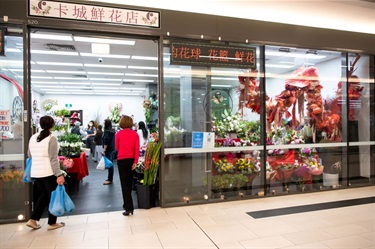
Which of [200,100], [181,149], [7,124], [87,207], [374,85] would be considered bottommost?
[87,207]

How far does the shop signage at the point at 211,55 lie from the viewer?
421cm

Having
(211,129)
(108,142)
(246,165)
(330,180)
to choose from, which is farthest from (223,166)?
(108,142)

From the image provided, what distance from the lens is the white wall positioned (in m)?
16.2

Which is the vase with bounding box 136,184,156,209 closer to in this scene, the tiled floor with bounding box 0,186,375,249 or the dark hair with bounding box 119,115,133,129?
the tiled floor with bounding box 0,186,375,249

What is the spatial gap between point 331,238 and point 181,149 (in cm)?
231

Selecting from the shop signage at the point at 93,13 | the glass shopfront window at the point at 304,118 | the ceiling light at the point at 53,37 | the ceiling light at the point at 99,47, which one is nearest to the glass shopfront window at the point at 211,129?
the glass shopfront window at the point at 304,118

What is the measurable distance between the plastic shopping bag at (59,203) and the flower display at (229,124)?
2.46 metres

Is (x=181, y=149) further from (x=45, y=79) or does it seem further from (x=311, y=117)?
(x=45, y=79)

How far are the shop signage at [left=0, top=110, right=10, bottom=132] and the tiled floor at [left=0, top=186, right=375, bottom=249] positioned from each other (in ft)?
4.18

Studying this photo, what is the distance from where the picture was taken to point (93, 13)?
3.82 meters

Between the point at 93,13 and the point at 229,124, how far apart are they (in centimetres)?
270

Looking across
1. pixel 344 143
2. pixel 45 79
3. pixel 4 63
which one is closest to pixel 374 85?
pixel 344 143

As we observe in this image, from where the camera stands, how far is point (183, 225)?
3.47m

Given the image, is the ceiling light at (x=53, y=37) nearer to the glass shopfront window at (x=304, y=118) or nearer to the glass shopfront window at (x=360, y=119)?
the glass shopfront window at (x=304, y=118)
